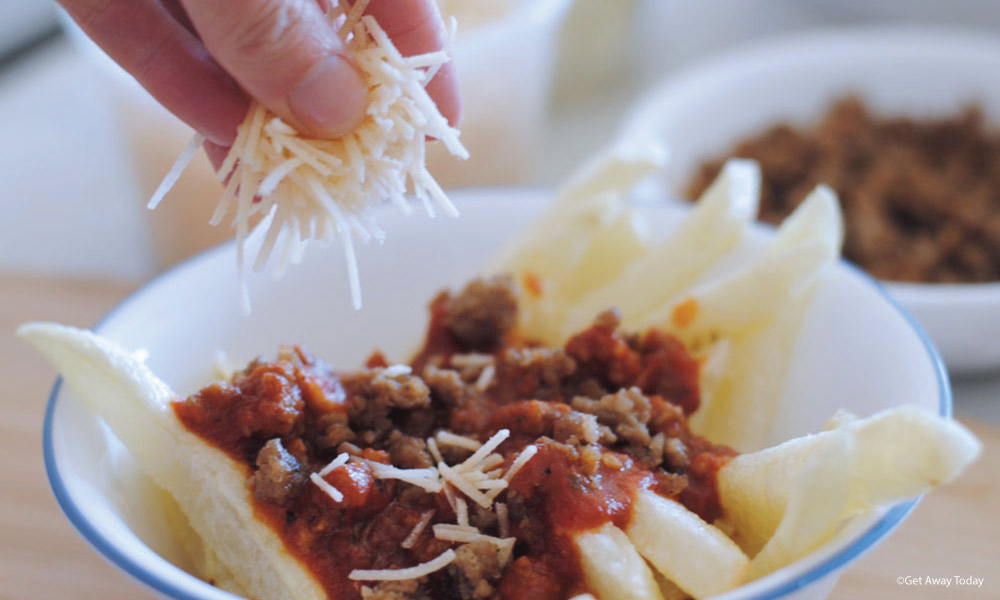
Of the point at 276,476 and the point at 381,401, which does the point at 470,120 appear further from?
the point at 276,476

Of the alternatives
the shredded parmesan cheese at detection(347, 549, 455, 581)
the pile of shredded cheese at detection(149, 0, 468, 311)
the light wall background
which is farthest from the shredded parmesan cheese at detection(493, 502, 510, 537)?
the light wall background

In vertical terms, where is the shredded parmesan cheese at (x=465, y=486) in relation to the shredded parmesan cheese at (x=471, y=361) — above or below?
above

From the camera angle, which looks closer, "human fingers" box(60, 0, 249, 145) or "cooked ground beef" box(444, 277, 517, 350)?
"human fingers" box(60, 0, 249, 145)

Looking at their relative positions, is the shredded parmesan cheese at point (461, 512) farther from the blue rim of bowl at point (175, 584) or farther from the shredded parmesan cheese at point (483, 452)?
the blue rim of bowl at point (175, 584)

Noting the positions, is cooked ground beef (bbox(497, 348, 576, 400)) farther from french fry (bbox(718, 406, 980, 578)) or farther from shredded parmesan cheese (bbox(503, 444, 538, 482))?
french fry (bbox(718, 406, 980, 578))

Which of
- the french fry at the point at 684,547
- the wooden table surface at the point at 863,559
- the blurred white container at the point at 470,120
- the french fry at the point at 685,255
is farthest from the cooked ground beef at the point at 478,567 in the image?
the blurred white container at the point at 470,120
